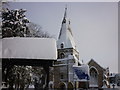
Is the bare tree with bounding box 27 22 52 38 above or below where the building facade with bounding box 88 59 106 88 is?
above

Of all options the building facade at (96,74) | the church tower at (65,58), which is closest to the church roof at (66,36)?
the church tower at (65,58)

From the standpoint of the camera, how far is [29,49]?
19.1 feet

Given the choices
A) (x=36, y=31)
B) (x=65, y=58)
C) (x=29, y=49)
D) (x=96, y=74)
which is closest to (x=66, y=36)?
(x=65, y=58)

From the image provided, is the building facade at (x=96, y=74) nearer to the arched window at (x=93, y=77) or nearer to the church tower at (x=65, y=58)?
the arched window at (x=93, y=77)

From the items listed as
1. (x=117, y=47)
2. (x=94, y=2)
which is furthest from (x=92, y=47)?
(x=94, y=2)

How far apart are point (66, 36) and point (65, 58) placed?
0.44 metres

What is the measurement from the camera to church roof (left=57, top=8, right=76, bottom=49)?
603 cm

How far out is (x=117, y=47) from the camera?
229 inches

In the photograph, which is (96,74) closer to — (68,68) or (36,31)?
(68,68)

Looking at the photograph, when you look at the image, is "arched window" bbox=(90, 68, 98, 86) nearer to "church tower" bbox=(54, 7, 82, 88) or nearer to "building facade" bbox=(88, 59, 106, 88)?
"building facade" bbox=(88, 59, 106, 88)

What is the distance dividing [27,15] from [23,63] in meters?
0.93

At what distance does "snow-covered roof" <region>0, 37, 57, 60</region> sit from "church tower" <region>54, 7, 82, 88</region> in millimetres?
Answer: 277

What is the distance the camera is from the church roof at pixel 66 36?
6.03 metres

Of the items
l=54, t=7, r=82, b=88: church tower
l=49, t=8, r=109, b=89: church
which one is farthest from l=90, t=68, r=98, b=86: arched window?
l=54, t=7, r=82, b=88: church tower
